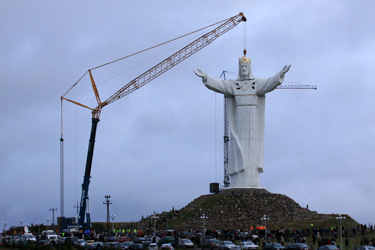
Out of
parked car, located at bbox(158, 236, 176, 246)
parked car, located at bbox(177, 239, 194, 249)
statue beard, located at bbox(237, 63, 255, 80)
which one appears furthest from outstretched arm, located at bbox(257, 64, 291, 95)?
parked car, located at bbox(177, 239, 194, 249)

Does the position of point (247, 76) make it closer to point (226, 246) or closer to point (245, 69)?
point (245, 69)

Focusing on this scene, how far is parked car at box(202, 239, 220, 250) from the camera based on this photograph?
4978 cm

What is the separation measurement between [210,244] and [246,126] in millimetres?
25358

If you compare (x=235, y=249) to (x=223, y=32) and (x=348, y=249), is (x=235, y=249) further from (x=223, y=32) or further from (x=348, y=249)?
(x=223, y=32)

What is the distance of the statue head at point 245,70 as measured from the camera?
73.6m

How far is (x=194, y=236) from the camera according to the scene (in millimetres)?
57250

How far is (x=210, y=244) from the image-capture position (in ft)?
165

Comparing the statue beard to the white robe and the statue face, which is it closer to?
the statue face

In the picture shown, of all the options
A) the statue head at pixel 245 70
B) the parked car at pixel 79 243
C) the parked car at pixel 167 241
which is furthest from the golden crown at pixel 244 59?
the parked car at pixel 79 243

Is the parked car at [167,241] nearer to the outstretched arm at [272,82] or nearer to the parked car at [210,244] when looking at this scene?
the parked car at [210,244]

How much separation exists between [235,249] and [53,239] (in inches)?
697

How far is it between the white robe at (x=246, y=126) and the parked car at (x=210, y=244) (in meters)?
23.4

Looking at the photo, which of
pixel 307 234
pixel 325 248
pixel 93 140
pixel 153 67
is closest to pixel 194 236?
pixel 307 234

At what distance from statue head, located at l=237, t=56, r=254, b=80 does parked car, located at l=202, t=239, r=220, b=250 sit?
87.8 feet
